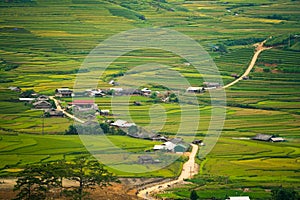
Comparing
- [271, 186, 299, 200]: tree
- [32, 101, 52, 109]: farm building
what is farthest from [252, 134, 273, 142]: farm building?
[32, 101, 52, 109]: farm building

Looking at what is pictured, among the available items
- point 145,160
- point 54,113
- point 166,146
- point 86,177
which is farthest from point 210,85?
point 86,177

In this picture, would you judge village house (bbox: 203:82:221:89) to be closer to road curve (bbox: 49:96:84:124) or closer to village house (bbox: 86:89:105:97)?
village house (bbox: 86:89:105:97)

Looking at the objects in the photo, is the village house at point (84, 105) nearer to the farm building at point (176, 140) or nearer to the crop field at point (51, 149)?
the crop field at point (51, 149)

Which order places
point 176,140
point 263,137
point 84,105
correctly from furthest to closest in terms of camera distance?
1. point 84,105
2. point 263,137
3. point 176,140

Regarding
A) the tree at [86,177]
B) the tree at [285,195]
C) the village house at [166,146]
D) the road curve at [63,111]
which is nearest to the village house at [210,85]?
the road curve at [63,111]

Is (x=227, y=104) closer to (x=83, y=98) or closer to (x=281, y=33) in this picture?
(x=83, y=98)

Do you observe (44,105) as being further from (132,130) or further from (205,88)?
(205,88)
